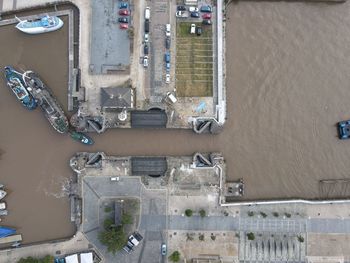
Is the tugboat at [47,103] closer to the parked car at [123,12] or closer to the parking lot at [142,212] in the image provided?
the parking lot at [142,212]

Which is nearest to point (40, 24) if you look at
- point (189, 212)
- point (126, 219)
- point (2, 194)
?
point (2, 194)

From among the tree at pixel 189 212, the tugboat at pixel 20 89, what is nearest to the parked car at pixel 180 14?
the tugboat at pixel 20 89

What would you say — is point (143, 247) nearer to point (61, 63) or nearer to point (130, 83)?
point (130, 83)

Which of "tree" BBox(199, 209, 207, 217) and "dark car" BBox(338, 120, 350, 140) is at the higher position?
"dark car" BBox(338, 120, 350, 140)

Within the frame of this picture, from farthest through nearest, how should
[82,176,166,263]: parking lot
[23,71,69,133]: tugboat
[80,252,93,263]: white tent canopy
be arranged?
[23,71,69,133]: tugboat, [82,176,166,263]: parking lot, [80,252,93,263]: white tent canopy

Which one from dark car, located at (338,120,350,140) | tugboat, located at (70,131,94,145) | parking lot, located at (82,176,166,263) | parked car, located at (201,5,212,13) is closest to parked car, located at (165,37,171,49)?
parked car, located at (201,5,212,13)

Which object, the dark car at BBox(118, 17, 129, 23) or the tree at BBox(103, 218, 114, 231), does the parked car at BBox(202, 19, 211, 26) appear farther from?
the tree at BBox(103, 218, 114, 231)
